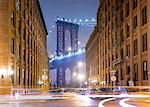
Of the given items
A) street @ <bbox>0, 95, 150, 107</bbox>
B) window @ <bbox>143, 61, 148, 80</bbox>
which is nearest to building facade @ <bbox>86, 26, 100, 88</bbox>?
window @ <bbox>143, 61, 148, 80</bbox>

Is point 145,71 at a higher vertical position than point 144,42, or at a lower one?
lower

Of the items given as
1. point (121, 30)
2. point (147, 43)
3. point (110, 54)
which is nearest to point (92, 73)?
point (110, 54)

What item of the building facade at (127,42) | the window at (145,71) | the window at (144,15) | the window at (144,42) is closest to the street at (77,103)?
the building facade at (127,42)

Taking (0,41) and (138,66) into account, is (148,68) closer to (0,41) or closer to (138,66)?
(138,66)

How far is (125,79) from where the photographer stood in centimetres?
5434

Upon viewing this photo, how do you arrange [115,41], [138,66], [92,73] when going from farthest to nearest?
[92,73]
[115,41]
[138,66]

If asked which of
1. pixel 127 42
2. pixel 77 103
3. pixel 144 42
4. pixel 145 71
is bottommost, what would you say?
pixel 77 103

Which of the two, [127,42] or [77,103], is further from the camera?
[127,42]

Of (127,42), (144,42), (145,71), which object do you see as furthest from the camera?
(127,42)

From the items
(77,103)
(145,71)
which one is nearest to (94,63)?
(145,71)

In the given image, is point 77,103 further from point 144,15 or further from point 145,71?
point 144,15

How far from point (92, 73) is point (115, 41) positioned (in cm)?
5411

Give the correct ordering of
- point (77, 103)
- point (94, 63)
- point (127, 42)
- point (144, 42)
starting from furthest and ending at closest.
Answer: point (94, 63)
point (127, 42)
point (144, 42)
point (77, 103)

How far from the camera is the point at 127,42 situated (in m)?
54.2
